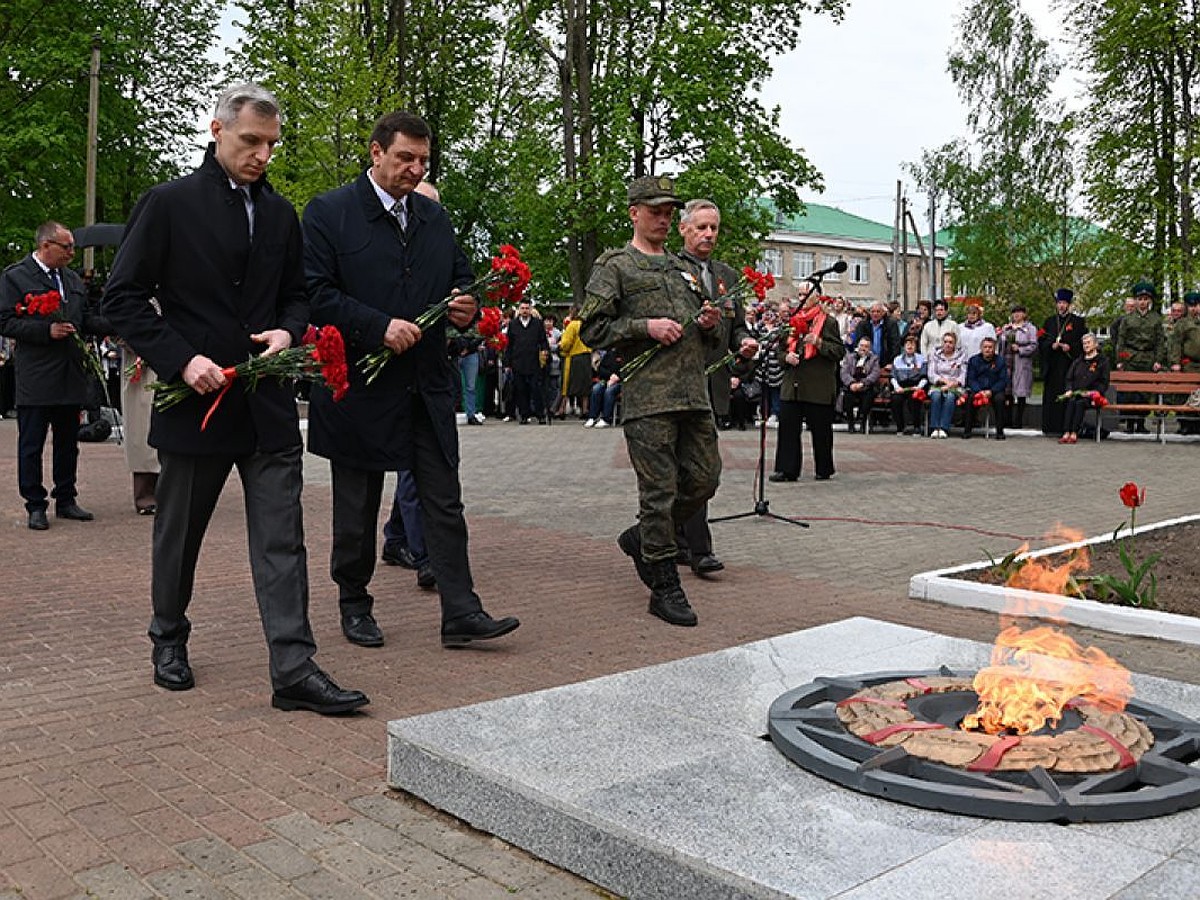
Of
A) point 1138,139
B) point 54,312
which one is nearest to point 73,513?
point 54,312

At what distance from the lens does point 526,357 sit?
23641mm

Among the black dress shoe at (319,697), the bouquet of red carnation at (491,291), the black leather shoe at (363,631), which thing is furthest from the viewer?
the black leather shoe at (363,631)

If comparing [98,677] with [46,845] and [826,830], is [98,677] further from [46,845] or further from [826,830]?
[826,830]

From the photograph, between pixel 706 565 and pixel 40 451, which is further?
pixel 40 451

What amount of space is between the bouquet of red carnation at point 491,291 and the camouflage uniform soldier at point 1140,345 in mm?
16763

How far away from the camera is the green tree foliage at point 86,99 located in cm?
3103

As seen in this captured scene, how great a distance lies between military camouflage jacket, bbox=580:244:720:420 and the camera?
21.5 feet

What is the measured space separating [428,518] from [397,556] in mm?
2439

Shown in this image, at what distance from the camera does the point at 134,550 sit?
28.2 ft

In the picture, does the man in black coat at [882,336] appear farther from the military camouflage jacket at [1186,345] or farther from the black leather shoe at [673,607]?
the black leather shoe at [673,607]

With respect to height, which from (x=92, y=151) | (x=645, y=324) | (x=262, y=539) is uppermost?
(x=92, y=151)

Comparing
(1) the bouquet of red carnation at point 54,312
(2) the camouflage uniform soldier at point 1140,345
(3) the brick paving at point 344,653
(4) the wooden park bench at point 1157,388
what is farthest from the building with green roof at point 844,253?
(1) the bouquet of red carnation at point 54,312

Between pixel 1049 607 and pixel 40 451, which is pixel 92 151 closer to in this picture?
pixel 40 451

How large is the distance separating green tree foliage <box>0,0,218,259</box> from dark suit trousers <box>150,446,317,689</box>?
2792 cm
